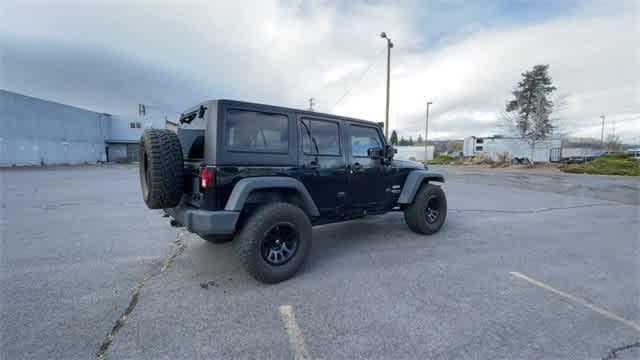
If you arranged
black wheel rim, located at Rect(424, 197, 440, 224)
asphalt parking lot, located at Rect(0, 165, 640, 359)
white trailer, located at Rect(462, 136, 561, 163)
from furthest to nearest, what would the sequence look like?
1. white trailer, located at Rect(462, 136, 561, 163)
2. black wheel rim, located at Rect(424, 197, 440, 224)
3. asphalt parking lot, located at Rect(0, 165, 640, 359)

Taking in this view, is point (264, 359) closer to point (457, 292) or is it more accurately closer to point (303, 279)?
point (303, 279)

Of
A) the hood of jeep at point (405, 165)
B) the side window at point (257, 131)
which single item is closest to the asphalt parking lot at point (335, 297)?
the hood of jeep at point (405, 165)

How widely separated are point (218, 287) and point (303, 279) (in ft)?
3.04

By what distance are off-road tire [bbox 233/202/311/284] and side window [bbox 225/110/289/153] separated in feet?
2.28

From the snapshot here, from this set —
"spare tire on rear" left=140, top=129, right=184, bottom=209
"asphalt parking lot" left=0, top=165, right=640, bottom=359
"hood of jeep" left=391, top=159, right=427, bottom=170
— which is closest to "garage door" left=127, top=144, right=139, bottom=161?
"asphalt parking lot" left=0, top=165, right=640, bottom=359

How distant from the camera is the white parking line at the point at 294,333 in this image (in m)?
1.99

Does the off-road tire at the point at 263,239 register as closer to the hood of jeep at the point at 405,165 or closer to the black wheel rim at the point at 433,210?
the hood of jeep at the point at 405,165

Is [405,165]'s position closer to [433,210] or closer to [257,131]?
[433,210]

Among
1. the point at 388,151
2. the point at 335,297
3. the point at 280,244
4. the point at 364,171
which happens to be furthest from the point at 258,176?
the point at 388,151

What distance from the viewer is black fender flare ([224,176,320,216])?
9.30 ft

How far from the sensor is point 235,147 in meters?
2.99

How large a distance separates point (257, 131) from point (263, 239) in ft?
4.06

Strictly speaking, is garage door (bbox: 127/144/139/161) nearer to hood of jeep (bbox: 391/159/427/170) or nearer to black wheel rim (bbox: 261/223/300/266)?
hood of jeep (bbox: 391/159/427/170)

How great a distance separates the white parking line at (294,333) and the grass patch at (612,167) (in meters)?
27.5
